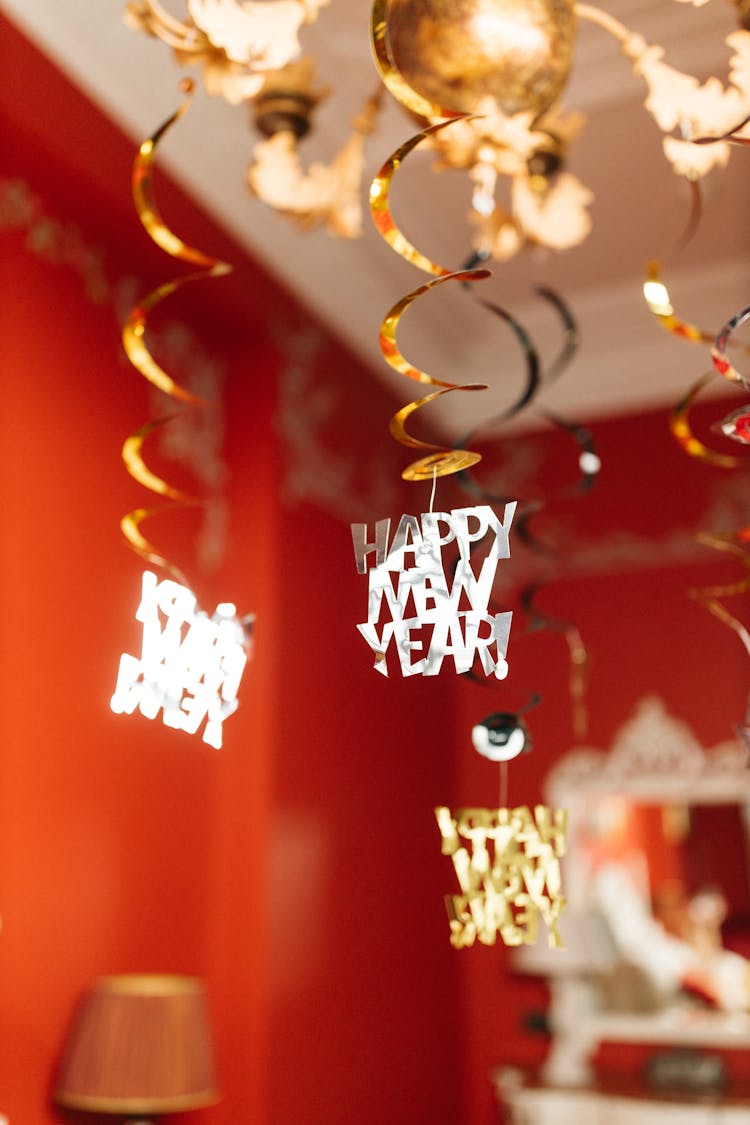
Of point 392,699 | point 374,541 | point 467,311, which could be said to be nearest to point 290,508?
point 392,699

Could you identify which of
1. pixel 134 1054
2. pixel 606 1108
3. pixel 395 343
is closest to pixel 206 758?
pixel 134 1054

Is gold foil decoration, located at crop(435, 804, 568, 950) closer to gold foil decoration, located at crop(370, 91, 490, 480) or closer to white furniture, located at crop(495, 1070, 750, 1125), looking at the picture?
gold foil decoration, located at crop(370, 91, 490, 480)

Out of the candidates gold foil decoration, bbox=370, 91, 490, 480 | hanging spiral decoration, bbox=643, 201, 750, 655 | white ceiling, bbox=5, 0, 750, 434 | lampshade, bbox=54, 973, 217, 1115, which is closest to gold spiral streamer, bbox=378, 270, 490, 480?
gold foil decoration, bbox=370, 91, 490, 480

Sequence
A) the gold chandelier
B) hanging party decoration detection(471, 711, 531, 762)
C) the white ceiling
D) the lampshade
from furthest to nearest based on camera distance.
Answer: the white ceiling → the lampshade → the gold chandelier → hanging party decoration detection(471, 711, 531, 762)

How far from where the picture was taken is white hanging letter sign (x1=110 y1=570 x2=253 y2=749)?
779mm

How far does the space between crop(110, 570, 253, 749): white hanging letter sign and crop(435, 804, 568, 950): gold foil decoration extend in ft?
0.62

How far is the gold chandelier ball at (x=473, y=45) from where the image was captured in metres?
1.15

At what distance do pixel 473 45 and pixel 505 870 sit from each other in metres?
0.87

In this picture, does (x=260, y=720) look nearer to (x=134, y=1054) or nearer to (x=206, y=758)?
(x=206, y=758)

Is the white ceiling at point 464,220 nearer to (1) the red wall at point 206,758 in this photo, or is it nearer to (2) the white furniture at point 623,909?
(1) the red wall at point 206,758

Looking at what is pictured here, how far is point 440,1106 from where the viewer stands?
3.71 m

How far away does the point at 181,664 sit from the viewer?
2.62ft

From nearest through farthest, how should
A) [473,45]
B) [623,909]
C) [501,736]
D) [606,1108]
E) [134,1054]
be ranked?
[501,736] → [473,45] → [134,1054] → [606,1108] → [623,909]

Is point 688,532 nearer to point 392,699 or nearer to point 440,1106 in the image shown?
point 392,699
